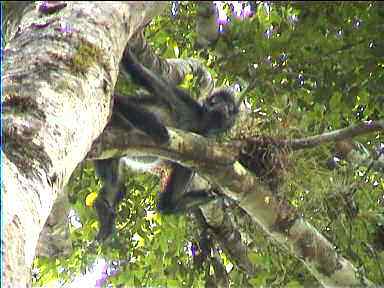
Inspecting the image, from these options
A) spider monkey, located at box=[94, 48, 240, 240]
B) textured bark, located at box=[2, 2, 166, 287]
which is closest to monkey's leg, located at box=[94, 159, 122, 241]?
spider monkey, located at box=[94, 48, 240, 240]

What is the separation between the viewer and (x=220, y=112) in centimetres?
534

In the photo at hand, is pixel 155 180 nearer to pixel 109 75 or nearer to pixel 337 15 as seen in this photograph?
pixel 337 15

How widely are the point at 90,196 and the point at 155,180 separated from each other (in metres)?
0.62

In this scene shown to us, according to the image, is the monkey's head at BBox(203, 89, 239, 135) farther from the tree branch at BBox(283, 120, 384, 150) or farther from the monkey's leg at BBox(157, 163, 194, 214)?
the tree branch at BBox(283, 120, 384, 150)

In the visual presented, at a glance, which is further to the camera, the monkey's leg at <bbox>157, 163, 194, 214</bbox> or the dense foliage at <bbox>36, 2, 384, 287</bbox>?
the monkey's leg at <bbox>157, 163, 194, 214</bbox>

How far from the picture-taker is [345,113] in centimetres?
491

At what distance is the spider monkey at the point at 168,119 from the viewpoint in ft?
13.8

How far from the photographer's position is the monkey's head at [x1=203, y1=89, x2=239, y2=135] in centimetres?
538

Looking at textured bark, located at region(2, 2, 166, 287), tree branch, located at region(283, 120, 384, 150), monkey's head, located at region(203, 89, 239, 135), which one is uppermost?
monkey's head, located at region(203, 89, 239, 135)

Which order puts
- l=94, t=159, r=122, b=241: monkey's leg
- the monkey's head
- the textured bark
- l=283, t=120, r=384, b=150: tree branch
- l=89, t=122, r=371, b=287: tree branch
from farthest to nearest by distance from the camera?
the monkey's head
l=94, t=159, r=122, b=241: monkey's leg
l=283, t=120, r=384, b=150: tree branch
l=89, t=122, r=371, b=287: tree branch
the textured bark

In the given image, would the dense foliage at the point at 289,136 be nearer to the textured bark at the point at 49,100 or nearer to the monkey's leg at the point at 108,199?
the monkey's leg at the point at 108,199

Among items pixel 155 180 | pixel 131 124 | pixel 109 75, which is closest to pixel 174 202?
pixel 155 180

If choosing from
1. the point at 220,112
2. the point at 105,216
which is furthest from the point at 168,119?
the point at 105,216

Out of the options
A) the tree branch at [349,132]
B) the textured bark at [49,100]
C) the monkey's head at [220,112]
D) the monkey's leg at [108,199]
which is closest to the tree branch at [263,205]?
the tree branch at [349,132]
